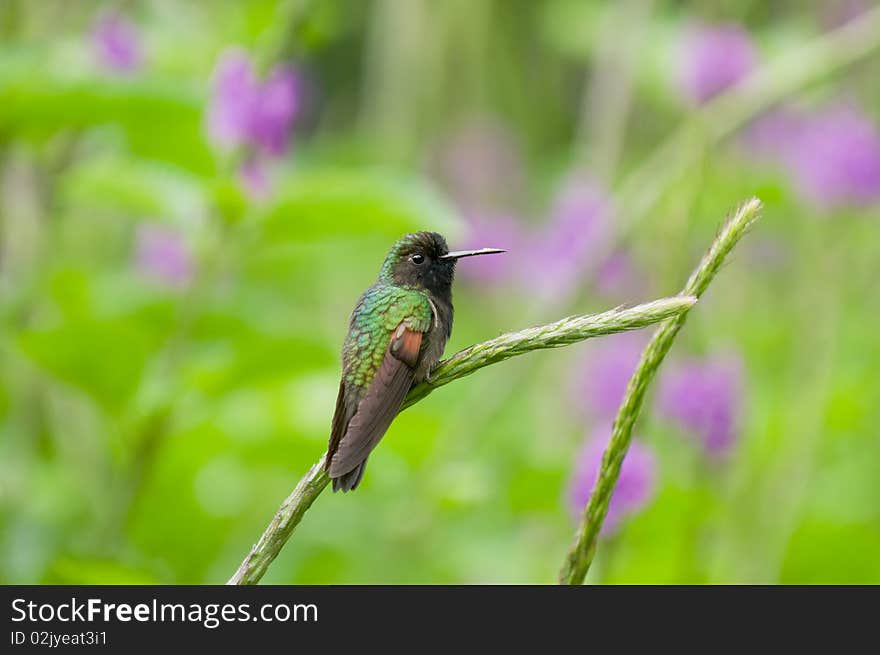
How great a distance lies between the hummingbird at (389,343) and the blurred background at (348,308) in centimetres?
29

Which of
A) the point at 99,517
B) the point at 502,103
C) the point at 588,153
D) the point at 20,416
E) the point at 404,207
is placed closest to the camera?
the point at 404,207

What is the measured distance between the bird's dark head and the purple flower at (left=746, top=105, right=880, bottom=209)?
1871 millimetres

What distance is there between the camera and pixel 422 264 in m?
1.19

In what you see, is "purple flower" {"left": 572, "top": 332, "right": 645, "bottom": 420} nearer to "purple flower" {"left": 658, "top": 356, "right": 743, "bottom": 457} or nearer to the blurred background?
the blurred background

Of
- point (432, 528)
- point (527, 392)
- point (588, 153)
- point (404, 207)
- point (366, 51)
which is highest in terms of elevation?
point (366, 51)

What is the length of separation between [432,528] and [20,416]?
77 cm

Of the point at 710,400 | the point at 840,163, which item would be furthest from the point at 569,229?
the point at 710,400

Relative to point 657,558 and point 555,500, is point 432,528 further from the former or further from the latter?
point 657,558

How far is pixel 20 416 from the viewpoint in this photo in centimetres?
220

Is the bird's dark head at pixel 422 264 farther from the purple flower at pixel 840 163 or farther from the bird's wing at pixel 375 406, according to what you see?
the purple flower at pixel 840 163

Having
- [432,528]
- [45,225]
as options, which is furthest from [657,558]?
[45,225]

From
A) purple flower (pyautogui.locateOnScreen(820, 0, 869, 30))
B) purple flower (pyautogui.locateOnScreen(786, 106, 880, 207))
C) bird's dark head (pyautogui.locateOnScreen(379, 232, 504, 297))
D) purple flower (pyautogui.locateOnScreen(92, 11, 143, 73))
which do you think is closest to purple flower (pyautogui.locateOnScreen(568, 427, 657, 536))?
bird's dark head (pyautogui.locateOnScreen(379, 232, 504, 297))

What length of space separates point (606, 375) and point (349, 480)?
1.82m

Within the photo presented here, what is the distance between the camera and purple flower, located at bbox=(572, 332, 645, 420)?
8.55 ft
